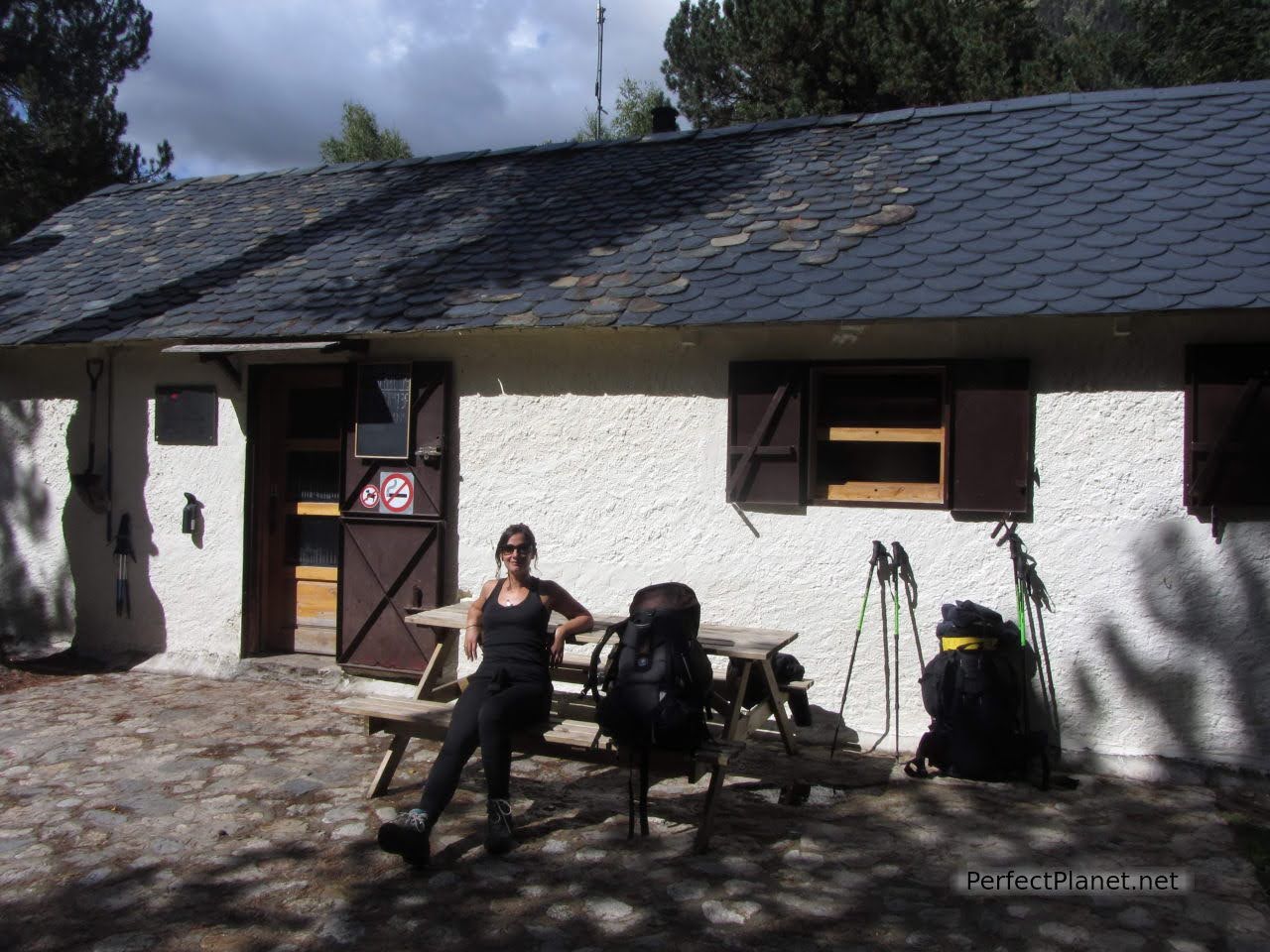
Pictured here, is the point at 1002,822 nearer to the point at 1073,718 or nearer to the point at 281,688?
the point at 1073,718

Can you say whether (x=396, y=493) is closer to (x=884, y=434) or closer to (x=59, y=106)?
(x=884, y=434)

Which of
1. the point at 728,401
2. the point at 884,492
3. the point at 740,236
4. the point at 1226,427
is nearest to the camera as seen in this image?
the point at 1226,427

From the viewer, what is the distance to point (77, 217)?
10812 mm

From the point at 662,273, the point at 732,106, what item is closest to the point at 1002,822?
the point at 662,273

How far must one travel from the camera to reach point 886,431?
20.9ft

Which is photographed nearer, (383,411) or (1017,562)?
(1017,562)

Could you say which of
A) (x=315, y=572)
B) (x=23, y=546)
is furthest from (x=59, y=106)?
(x=315, y=572)

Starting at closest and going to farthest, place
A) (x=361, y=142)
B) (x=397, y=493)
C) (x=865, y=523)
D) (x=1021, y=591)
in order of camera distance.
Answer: (x=1021, y=591) → (x=865, y=523) → (x=397, y=493) → (x=361, y=142)

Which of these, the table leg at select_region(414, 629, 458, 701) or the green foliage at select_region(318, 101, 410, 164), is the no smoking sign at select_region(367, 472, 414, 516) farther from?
the green foliage at select_region(318, 101, 410, 164)

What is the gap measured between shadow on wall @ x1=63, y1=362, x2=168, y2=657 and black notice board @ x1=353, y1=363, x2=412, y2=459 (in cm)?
188

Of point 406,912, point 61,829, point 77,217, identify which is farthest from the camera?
point 77,217

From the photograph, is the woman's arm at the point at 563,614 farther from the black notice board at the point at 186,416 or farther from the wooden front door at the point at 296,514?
the black notice board at the point at 186,416

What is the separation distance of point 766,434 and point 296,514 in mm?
3720

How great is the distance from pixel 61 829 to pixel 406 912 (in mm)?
1866
